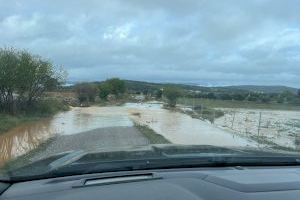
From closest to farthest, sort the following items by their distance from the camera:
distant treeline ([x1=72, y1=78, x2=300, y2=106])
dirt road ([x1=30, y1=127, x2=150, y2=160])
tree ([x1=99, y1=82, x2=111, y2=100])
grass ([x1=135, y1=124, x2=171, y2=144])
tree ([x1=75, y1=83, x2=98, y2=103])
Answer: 1. dirt road ([x1=30, y1=127, x2=150, y2=160])
2. grass ([x1=135, y1=124, x2=171, y2=144])
3. distant treeline ([x1=72, y1=78, x2=300, y2=106])
4. tree ([x1=75, y1=83, x2=98, y2=103])
5. tree ([x1=99, y1=82, x2=111, y2=100])

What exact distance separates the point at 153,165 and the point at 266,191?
598mm

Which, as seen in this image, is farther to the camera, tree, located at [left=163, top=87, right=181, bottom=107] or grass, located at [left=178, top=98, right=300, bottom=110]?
tree, located at [left=163, top=87, right=181, bottom=107]

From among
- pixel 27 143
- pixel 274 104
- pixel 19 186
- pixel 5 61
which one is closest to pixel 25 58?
pixel 5 61

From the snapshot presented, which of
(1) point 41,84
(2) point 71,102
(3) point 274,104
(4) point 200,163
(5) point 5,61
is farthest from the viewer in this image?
(2) point 71,102

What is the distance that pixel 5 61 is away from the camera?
48.7 m

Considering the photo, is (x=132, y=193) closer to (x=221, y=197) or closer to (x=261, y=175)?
(x=221, y=197)

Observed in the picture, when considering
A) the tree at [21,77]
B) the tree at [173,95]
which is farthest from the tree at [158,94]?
the tree at [21,77]

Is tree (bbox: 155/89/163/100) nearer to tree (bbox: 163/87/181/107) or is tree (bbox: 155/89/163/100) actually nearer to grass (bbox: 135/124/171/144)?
tree (bbox: 163/87/181/107)

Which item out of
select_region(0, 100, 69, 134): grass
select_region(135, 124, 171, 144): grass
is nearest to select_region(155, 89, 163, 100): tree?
select_region(0, 100, 69, 134): grass

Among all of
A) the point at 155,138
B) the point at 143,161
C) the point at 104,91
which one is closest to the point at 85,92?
the point at 104,91

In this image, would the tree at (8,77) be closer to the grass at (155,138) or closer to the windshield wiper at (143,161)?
the grass at (155,138)

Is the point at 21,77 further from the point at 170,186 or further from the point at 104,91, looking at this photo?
the point at 104,91

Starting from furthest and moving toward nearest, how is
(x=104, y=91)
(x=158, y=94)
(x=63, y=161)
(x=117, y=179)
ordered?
(x=158, y=94), (x=104, y=91), (x=63, y=161), (x=117, y=179)

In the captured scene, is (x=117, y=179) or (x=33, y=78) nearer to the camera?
(x=117, y=179)
